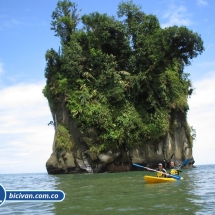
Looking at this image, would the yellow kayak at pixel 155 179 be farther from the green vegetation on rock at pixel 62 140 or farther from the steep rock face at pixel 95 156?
the green vegetation on rock at pixel 62 140

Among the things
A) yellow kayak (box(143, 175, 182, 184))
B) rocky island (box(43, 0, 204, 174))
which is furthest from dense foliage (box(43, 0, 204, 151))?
yellow kayak (box(143, 175, 182, 184))

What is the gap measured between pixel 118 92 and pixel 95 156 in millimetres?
5518

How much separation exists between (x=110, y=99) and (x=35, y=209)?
18.7 metres

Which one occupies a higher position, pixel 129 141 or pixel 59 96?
pixel 59 96

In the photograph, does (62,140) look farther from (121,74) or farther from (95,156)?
(121,74)

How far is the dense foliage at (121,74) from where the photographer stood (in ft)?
85.6

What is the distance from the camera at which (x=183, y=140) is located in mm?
30375

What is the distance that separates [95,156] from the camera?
25.8 meters

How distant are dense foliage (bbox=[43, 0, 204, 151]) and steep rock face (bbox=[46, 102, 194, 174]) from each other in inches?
28.1

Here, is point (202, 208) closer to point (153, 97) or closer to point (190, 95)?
point (153, 97)

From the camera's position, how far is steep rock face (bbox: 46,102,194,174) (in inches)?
1023

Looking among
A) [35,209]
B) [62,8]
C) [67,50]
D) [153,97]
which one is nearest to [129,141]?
[153,97]

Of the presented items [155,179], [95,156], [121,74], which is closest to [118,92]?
[121,74]

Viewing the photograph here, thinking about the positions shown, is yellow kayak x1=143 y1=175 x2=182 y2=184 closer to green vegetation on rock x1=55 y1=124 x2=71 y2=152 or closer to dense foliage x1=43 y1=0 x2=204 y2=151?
dense foliage x1=43 y1=0 x2=204 y2=151
